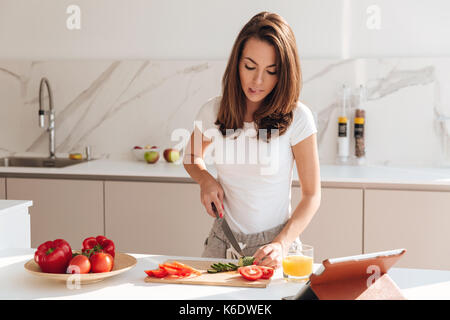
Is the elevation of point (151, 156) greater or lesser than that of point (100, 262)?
greater

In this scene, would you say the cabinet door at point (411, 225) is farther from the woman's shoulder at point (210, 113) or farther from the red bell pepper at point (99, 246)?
the red bell pepper at point (99, 246)

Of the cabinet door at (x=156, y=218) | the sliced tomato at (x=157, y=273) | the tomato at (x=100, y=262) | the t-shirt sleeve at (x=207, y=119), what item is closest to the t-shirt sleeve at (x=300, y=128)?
the t-shirt sleeve at (x=207, y=119)

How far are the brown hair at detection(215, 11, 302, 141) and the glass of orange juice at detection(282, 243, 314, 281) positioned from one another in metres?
0.51

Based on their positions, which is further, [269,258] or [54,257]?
[269,258]

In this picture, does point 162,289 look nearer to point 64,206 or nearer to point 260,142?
point 260,142

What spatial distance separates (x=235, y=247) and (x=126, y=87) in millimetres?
2109

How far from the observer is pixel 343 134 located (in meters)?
3.47

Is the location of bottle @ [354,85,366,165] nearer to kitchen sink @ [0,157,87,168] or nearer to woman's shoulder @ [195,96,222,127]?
woman's shoulder @ [195,96,222,127]

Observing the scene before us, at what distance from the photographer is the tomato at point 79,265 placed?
1485 millimetres

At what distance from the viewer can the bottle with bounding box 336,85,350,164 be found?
3.47 meters

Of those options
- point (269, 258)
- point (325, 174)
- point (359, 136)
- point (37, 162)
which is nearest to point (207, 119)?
point (269, 258)

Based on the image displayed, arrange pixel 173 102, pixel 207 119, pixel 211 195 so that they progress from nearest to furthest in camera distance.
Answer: pixel 211 195 → pixel 207 119 → pixel 173 102

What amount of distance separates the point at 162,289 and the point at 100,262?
6.9 inches

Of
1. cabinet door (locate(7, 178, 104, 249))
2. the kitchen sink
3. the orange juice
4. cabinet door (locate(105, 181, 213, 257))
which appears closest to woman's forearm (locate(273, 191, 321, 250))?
the orange juice
